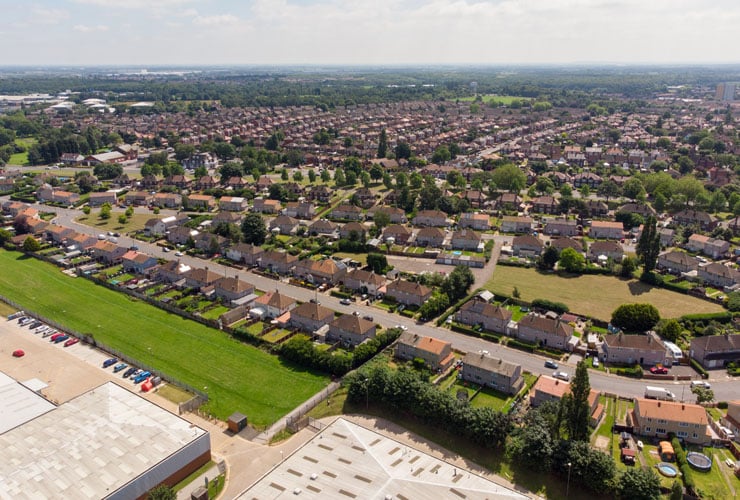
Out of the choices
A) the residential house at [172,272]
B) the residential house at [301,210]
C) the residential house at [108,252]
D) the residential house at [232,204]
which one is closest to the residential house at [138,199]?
the residential house at [232,204]

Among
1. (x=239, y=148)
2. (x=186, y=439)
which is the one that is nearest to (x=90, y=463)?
(x=186, y=439)

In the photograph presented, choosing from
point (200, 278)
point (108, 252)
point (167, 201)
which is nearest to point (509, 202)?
point (200, 278)

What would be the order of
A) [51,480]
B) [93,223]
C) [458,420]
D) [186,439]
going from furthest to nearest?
[93,223] → [458,420] → [186,439] → [51,480]

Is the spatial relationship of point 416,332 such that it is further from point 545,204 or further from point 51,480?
point 545,204

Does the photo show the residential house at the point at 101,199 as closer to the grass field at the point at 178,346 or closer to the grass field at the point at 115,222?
the grass field at the point at 115,222

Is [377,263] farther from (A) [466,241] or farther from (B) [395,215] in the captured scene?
(B) [395,215]

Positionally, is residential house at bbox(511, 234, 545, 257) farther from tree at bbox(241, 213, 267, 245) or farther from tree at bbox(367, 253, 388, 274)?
tree at bbox(241, 213, 267, 245)

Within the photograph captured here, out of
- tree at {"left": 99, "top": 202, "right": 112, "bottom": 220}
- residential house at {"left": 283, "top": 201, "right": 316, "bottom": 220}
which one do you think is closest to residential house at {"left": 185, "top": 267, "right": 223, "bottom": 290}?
residential house at {"left": 283, "top": 201, "right": 316, "bottom": 220}
